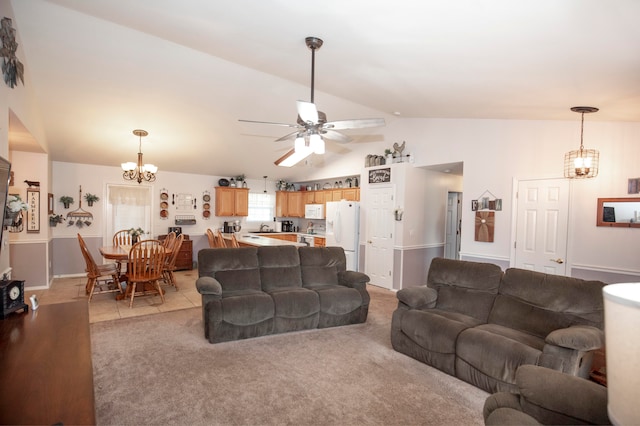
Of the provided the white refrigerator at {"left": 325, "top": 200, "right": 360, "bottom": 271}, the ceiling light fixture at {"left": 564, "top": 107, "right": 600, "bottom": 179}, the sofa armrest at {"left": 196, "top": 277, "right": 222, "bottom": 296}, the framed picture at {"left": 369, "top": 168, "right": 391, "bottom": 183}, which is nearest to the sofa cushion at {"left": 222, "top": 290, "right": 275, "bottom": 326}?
the sofa armrest at {"left": 196, "top": 277, "right": 222, "bottom": 296}

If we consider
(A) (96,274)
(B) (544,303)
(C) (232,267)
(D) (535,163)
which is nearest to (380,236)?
(D) (535,163)

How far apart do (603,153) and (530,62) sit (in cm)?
221

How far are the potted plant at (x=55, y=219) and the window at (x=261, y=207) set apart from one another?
3959mm

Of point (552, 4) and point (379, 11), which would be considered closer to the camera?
point (552, 4)

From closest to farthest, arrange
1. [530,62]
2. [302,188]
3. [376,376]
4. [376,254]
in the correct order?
[530,62], [376,376], [376,254], [302,188]

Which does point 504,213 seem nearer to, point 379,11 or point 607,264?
point 607,264

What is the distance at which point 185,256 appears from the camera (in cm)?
771

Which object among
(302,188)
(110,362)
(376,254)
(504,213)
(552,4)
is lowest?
(110,362)

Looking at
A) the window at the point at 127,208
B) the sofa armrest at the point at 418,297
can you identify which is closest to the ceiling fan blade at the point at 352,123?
the sofa armrest at the point at 418,297

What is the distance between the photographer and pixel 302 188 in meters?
9.18

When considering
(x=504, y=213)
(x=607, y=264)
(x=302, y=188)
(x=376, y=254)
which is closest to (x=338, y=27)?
(x=504, y=213)

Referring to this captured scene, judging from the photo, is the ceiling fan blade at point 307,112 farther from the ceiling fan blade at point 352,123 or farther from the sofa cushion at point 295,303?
the sofa cushion at point 295,303

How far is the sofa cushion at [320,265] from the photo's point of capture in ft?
14.7

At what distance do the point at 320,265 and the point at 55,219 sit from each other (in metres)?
5.50
